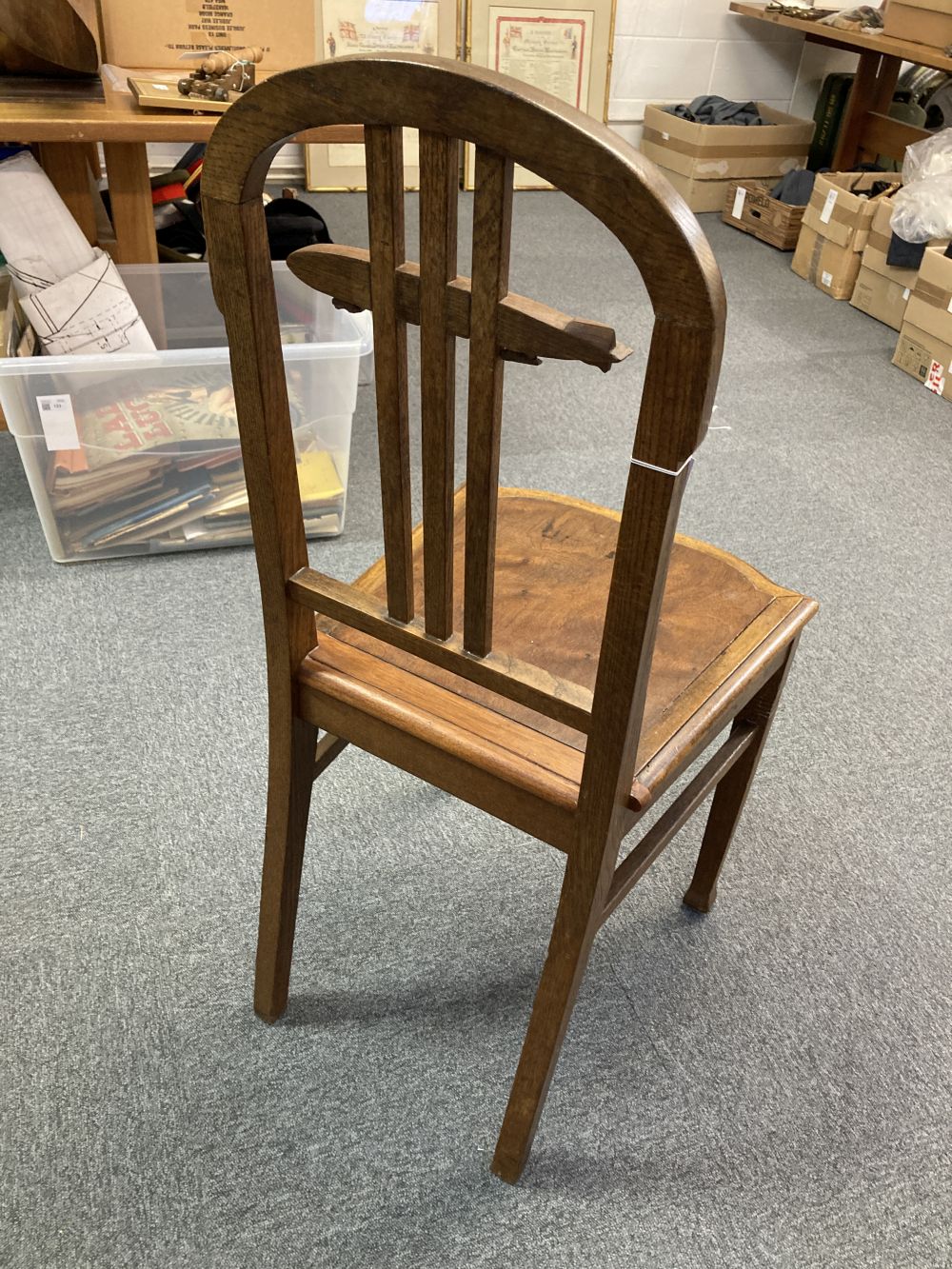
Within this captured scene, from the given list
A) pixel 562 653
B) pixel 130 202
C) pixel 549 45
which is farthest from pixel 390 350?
pixel 549 45

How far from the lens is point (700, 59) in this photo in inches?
166

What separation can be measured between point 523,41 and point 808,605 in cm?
357

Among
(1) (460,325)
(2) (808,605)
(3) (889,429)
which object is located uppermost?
(1) (460,325)

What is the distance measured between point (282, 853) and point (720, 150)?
3.56 m

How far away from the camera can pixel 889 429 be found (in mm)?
2641

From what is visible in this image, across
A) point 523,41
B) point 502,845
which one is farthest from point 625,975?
point 523,41

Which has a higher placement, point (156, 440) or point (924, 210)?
point (924, 210)

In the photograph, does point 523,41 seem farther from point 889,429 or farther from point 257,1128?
point 257,1128

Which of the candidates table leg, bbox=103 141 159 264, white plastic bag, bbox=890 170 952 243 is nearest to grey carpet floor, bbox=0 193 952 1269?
table leg, bbox=103 141 159 264

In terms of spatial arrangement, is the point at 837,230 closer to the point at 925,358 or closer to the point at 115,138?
the point at 925,358

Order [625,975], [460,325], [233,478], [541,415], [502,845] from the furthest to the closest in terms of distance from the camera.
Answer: [541,415], [233,478], [502,845], [625,975], [460,325]

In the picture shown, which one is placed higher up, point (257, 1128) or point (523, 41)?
point (523, 41)

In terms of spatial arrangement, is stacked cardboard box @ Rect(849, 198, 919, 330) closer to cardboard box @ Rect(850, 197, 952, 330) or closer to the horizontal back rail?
cardboard box @ Rect(850, 197, 952, 330)

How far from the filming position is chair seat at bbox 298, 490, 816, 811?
0.90 m
